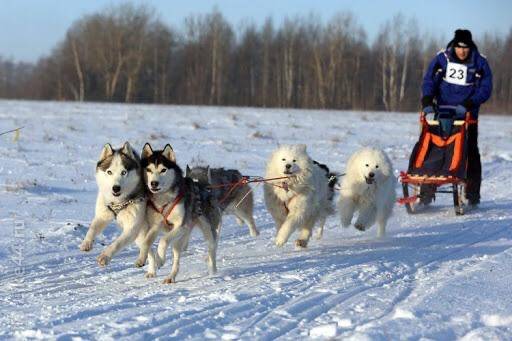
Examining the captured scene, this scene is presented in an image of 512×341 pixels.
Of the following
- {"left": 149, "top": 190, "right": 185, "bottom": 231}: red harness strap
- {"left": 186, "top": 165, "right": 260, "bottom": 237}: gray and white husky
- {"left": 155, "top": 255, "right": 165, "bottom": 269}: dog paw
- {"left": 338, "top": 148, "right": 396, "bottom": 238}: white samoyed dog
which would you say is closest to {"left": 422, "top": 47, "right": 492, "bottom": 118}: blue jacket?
{"left": 338, "top": 148, "right": 396, "bottom": 238}: white samoyed dog

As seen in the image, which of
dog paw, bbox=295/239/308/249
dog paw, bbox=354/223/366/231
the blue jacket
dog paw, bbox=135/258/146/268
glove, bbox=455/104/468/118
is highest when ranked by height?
the blue jacket

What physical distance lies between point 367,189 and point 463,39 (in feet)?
7.99

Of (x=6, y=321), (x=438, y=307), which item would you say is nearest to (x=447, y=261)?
(x=438, y=307)

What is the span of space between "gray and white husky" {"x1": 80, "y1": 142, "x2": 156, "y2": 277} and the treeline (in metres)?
38.0

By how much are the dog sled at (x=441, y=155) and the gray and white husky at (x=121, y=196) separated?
12.8 ft

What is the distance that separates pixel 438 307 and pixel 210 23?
44.1 m

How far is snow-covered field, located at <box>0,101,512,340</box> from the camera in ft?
12.0

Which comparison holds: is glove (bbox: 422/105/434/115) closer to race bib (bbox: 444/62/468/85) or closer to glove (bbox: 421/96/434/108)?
glove (bbox: 421/96/434/108)

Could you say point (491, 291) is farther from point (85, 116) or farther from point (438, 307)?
point (85, 116)

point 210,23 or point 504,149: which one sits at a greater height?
point 210,23

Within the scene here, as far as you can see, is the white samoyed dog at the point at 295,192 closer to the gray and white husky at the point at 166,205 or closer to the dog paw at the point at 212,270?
the dog paw at the point at 212,270

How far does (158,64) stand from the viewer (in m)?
45.7

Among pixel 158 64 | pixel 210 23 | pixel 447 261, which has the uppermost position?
pixel 210 23

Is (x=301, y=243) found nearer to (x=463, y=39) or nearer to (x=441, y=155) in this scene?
(x=441, y=155)
